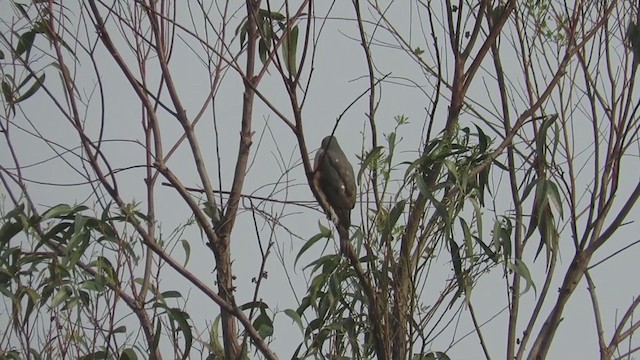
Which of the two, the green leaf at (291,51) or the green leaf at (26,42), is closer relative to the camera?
the green leaf at (291,51)

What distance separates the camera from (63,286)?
1979mm

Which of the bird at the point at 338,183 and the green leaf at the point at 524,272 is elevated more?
the bird at the point at 338,183

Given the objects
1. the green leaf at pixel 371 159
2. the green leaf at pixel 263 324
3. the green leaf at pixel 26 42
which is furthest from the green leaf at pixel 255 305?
the green leaf at pixel 26 42

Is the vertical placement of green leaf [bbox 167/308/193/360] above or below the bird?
below

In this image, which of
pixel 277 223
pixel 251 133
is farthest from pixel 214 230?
pixel 251 133

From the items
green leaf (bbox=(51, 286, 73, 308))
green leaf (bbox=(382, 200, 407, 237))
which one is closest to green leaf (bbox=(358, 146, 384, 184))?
green leaf (bbox=(382, 200, 407, 237))

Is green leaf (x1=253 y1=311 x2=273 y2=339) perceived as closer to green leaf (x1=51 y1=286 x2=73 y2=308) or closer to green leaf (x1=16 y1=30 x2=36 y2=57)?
green leaf (x1=51 y1=286 x2=73 y2=308)

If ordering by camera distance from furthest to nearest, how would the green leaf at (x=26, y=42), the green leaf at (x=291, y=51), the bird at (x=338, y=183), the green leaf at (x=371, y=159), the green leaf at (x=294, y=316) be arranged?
the bird at (x=338, y=183) < the green leaf at (x=26, y=42) < the green leaf at (x=294, y=316) < the green leaf at (x=371, y=159) < the green leaf at (x=291, y=51)

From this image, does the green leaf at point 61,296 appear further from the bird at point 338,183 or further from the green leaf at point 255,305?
the bird at point 338,183

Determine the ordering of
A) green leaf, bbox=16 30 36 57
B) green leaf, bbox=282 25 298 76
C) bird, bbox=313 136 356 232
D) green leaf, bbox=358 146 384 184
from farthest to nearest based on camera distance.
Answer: bird, bbox=313 136 356 232 → green leaf, bbox=16 30 36 57 → green leaf, bbox=358 146 384 184 → green leaf, bbox=282 25 298 76

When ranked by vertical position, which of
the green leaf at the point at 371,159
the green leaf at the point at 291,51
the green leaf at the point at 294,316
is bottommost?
the green leaf at the point at 294,316

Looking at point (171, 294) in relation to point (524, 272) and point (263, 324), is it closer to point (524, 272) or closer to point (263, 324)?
point (263, 324)

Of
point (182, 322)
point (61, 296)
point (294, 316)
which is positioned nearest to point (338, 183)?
point (294, 316)

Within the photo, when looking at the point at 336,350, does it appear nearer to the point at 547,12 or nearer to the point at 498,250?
the point at 498,250
